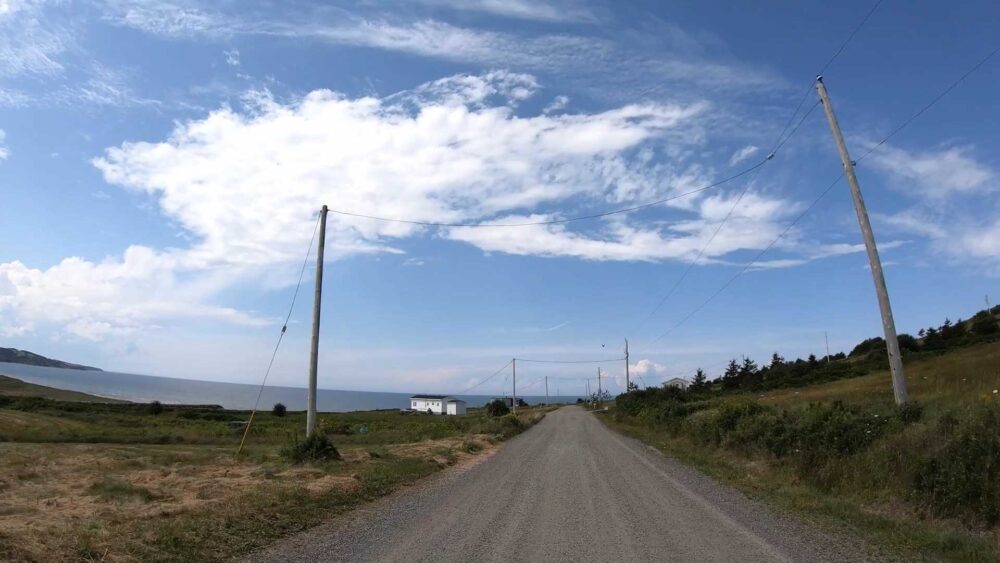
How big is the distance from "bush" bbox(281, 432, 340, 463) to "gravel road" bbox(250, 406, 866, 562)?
14.0 feet

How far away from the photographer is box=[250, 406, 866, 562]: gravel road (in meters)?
7.18

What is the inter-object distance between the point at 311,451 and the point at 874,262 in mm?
15275

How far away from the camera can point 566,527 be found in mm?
8742

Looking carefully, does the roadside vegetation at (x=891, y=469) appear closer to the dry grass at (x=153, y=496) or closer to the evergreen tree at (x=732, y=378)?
the dry grass at (x=153, y=496)

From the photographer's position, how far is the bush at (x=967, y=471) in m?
8.12

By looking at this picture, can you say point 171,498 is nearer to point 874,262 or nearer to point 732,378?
point 874,262

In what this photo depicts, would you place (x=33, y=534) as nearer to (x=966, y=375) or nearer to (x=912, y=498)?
(x=912, y=498)

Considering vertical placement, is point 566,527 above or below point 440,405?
below

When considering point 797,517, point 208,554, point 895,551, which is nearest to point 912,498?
point 797,517

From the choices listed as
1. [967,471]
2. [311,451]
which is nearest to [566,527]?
[967,471]

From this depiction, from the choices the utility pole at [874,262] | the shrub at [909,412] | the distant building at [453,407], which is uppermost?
the utility pole at [874,262]

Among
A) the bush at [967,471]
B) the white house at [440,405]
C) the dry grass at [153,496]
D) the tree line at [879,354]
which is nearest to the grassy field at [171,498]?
the dry grass at [153,496]

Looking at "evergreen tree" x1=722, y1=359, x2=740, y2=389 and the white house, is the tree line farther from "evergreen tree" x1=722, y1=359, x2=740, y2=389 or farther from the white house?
the white house

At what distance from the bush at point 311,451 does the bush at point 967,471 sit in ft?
46.4
